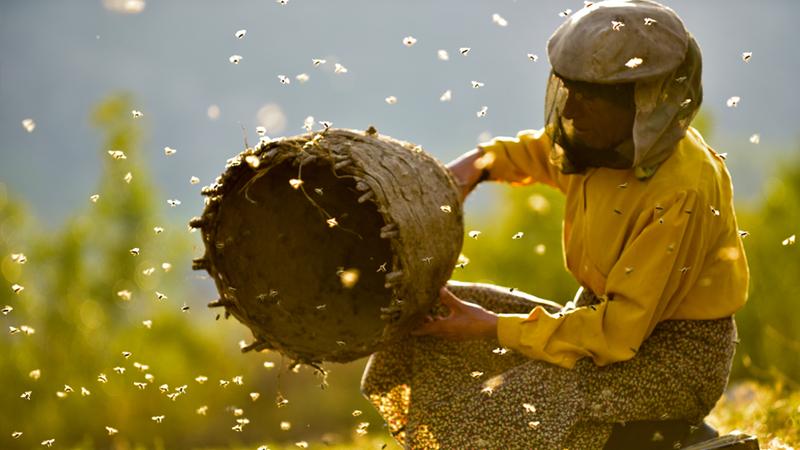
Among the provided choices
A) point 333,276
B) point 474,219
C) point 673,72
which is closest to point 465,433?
point 333,276

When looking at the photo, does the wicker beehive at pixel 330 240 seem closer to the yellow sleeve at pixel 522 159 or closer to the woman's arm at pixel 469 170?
the woman's arm at pixel 469 170

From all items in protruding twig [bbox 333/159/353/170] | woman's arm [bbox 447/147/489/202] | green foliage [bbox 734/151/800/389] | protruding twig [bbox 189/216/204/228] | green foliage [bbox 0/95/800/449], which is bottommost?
green foliage [bbox 734/151/800/389]

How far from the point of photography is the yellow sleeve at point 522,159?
5410 millimetres

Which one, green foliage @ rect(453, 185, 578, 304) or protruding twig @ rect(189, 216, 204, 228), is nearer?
protruding twig @ rect(189, 216, 204, 228)

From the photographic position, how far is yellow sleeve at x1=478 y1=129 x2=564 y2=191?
541 centimetres

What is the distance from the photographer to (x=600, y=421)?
177 inches

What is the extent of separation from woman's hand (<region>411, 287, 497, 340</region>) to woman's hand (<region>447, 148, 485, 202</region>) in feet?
2.70

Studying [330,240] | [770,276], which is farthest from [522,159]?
[770,276]

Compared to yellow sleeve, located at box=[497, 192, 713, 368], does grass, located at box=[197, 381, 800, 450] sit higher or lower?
lower

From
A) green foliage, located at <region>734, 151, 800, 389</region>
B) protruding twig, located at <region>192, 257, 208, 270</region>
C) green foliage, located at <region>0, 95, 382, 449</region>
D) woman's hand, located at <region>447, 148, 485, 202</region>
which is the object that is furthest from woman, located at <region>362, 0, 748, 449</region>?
green foliage, located at <region>0, 95, 382, 449</region>

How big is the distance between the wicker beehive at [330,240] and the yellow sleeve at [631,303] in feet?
1.69

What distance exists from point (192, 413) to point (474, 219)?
10.5m

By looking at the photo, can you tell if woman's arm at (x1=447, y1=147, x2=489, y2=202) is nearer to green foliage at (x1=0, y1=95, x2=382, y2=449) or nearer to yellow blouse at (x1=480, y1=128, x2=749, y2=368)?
yellow blouse at (x1=480, y1=128, x2=749, y2=368)

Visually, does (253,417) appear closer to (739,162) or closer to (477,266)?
(477,266)
